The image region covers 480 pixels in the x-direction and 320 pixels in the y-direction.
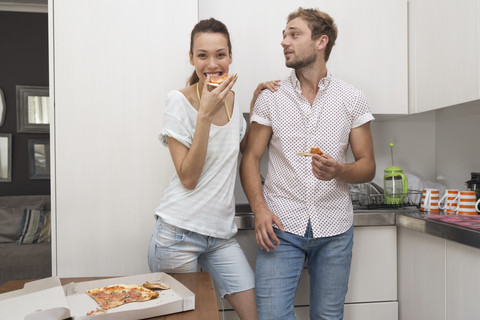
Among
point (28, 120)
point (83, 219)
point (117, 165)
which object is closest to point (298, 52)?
point (117, 165)

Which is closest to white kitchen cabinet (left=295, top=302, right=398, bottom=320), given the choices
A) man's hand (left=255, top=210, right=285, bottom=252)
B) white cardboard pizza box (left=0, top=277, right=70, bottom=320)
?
man's hand (left=255, top=210, right=285, bottom=252)

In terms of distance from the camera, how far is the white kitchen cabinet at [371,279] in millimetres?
1994

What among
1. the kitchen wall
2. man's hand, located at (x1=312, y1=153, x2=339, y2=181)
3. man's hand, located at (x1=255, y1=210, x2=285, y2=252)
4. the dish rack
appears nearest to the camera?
man's hand, located at (x1=312, y1=153, x2=339, y2=181)

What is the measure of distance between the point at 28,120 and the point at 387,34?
4.05 meters

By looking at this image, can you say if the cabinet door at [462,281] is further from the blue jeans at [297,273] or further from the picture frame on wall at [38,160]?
the picture frame on wall at [38,160]

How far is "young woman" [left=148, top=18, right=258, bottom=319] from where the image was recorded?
4.49ft

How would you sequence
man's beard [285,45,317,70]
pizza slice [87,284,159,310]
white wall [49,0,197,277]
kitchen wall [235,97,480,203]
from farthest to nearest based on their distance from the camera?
kitchen wall [235,97,480,203] → white wall [49,0,197,277] → man's beard [285,45,317,70] → pizza slice [87,284,159,310]

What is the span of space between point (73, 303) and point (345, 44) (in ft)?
5.93

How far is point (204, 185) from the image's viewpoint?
4.65 feet

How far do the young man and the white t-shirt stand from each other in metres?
0.22

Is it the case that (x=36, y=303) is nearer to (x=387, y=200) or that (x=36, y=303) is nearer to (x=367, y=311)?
(x=367, y=311)

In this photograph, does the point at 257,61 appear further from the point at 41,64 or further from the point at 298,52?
the point at 41,64

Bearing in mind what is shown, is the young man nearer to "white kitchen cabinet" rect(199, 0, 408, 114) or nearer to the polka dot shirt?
the polka dot shirt

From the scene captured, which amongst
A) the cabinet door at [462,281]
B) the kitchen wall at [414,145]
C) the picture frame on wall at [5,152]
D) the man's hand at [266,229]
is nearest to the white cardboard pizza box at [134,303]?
the man's hand at [266,229]
